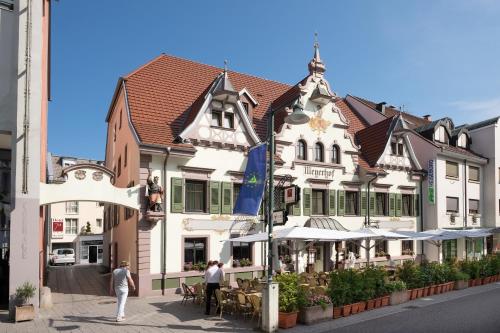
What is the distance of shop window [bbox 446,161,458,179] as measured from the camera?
3080 centimetres

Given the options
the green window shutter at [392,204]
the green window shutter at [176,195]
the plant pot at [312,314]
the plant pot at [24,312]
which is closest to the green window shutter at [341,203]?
the green window shutter at [392,204]

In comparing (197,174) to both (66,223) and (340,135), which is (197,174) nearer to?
(340,135)

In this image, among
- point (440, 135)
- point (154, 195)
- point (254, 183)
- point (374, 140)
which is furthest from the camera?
point (440, 135)

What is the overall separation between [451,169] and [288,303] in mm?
22509

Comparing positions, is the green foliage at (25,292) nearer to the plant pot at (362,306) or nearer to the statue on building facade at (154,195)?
the statue on building facade at (154,195)

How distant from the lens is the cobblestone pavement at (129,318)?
489 inches

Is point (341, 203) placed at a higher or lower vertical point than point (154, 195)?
lower

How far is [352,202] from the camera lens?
2602cm

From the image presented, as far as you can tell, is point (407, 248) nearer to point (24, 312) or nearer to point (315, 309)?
point (315, 309)

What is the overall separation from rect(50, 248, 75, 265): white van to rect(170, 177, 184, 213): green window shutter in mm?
28267

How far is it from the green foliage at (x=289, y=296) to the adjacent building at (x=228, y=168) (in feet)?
8.77

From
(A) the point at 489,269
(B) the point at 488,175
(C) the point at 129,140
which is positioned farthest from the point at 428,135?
(C) the point at 129,140

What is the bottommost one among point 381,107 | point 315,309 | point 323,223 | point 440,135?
point 315,309

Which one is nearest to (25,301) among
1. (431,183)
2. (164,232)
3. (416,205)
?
(164,232)
